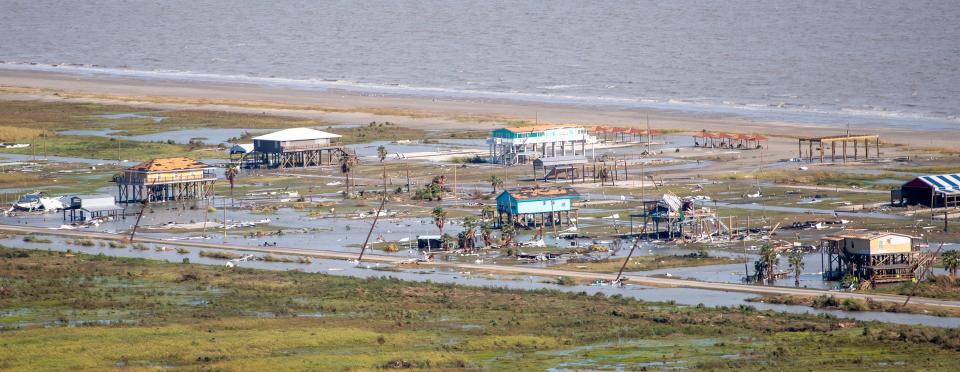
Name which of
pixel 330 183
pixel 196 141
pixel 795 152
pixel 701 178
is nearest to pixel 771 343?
pixel 701 178

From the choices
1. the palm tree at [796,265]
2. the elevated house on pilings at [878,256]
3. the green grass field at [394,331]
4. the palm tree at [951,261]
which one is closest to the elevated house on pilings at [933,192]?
the palm tree at [796,265]

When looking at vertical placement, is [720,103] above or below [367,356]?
above

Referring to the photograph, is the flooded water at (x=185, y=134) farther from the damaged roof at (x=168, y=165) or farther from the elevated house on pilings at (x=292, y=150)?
the damaged roof at (x=168, y=165)

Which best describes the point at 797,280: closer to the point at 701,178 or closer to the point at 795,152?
the point at 701,178

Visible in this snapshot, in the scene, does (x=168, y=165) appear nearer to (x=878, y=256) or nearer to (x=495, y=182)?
(x=495, y=182)

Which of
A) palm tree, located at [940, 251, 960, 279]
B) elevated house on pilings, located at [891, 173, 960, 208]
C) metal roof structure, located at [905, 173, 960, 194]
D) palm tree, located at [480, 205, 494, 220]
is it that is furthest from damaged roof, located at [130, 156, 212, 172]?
palm tree, located at [940, 251, 960, 279]
